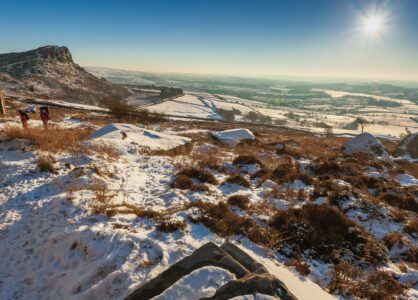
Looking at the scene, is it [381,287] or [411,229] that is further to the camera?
[411,229]

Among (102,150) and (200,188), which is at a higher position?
(102,150)

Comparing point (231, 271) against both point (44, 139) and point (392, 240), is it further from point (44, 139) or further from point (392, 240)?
point (44, 139)

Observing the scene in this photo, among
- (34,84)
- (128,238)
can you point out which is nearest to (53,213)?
(128,238)

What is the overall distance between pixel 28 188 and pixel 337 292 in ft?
29.2

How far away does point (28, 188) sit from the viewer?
318 inches

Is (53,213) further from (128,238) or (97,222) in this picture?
(128,238)

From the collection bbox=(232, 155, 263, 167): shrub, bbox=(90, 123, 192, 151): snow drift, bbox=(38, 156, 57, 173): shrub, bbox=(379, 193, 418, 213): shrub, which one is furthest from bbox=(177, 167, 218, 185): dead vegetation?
bbox=(379, 193, 418, 213): shrub

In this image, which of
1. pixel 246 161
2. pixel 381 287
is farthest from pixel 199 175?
pixel 381 287

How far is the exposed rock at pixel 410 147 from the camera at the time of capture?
27203 millimetres

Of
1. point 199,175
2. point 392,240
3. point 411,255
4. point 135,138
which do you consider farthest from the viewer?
point 135,138

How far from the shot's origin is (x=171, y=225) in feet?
22.1

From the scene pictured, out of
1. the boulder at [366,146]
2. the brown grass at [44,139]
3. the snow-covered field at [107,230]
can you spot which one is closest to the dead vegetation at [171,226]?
the snow-covered field at [107,230]

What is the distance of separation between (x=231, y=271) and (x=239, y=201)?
4649 mm

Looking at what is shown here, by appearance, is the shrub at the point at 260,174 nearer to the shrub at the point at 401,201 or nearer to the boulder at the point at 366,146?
the shrub at the point at 401,201
